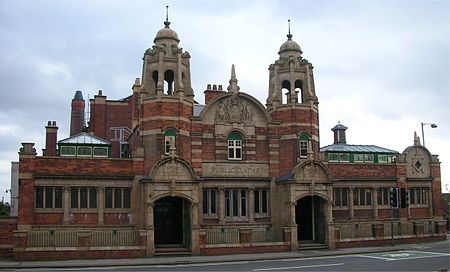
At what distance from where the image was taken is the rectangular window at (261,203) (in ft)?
119

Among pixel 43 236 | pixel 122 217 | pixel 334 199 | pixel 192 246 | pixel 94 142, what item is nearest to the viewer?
pixel 43 236

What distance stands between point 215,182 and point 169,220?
4.06 m

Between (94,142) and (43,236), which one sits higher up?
(94,142)

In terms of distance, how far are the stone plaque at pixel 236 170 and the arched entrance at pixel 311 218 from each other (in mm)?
3759

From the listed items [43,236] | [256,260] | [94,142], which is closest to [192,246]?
[256,260]

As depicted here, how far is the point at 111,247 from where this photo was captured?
2856cm

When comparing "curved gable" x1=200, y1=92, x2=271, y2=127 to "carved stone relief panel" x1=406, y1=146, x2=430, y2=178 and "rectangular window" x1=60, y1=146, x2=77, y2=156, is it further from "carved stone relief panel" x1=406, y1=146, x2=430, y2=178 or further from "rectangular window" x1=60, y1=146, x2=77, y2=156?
"carved stone relief panel" x1=406, y1=146, x2=430, y2=178

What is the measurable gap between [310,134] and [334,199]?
17.5ft

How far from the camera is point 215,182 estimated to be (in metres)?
35.1

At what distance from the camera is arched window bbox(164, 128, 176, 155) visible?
3394cm

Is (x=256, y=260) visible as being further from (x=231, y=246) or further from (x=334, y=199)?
(x=334, y=199)

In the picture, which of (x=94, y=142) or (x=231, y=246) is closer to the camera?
(x=231, y=246)

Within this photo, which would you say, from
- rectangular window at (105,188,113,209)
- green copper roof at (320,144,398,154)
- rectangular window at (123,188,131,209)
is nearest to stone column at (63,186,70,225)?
rectangular window at (105,188,113,209)

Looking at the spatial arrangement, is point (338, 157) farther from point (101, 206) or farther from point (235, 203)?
point (101, 206)
